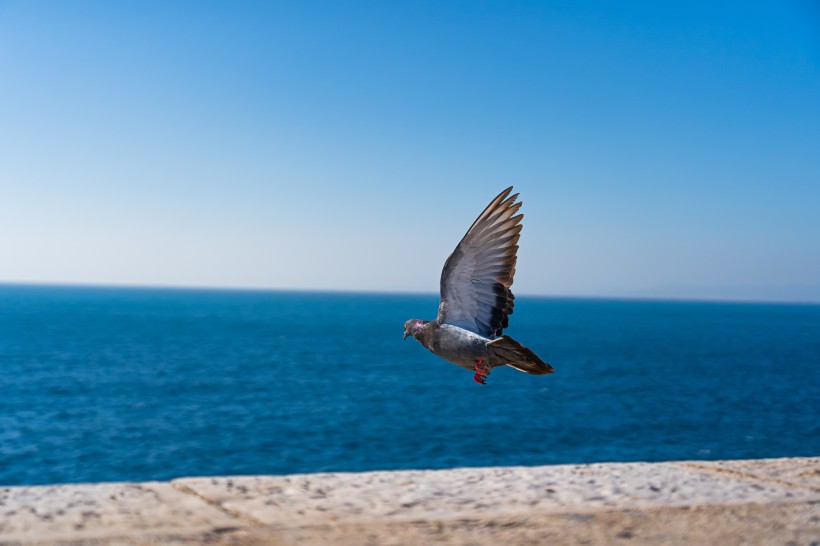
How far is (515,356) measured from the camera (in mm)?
4355

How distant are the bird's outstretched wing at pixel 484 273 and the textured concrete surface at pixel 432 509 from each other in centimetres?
118

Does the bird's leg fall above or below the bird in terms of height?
below

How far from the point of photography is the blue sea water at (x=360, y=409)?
48.2m

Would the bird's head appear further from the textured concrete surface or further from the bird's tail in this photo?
the textured concrete surface

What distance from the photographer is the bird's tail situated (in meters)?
4.25

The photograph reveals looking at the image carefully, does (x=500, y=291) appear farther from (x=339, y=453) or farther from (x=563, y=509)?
(x=339, y=453)

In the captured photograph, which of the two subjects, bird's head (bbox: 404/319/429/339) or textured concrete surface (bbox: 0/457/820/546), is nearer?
textured concrete surface (bbox: 0/457/820/546)

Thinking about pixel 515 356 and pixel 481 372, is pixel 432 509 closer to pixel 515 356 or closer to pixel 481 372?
pixel 481 372

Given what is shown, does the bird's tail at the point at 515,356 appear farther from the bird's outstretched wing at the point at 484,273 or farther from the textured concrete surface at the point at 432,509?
the textured concrete surface at the point at 432,509

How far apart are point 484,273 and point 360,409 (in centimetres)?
6177

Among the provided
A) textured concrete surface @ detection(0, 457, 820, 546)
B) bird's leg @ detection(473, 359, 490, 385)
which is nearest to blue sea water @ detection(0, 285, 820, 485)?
textured concrete surface @ detection(0, 457, 820, 546)

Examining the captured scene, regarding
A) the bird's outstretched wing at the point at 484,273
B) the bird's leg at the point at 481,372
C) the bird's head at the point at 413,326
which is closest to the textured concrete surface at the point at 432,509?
the bird's leg at the point at 481,372

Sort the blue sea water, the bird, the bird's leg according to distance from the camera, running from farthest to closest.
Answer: the blue sea water → the bird → the bird's leg

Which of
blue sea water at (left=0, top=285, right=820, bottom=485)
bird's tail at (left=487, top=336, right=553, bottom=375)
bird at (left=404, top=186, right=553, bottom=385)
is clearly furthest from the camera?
blue sea water at (left=0, top=285, right=820, bottom=485)
